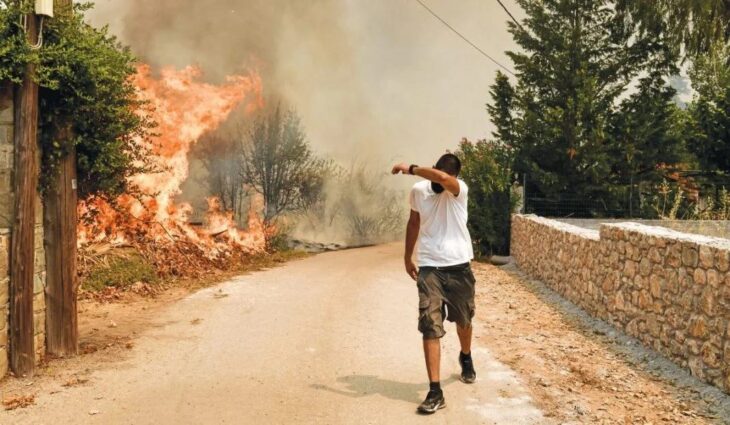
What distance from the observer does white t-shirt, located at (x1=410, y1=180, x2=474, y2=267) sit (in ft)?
15.8

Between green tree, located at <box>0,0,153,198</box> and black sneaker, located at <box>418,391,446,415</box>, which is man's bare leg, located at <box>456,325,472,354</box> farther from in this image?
green tree, located at <box>0,0,153,198</box>

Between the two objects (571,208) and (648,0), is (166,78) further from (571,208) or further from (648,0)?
(648,0)

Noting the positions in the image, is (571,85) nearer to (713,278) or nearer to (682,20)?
(682,20)

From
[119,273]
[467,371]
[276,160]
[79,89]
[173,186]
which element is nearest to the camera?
[467,371]

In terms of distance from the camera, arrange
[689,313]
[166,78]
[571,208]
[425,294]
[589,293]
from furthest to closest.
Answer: [571,208]
[166,78]
[589,293]
[689,313]
[425,294]

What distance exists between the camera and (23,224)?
212 inches

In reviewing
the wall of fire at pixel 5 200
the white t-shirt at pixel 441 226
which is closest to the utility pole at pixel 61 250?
the wall of fire at pixel 5 200

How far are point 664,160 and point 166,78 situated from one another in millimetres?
13490

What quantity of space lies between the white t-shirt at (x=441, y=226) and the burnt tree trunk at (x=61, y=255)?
146 inches

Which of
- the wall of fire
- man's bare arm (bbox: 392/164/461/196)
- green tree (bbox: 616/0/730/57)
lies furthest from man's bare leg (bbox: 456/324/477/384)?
green tree (bbox: 616/0/730/57)

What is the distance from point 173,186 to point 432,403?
10367 millimetres

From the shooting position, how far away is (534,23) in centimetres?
1653

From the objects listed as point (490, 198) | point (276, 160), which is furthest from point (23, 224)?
point (276, 160)

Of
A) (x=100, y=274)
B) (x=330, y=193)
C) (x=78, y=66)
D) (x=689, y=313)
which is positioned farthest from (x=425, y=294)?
(x=330, y=193)
